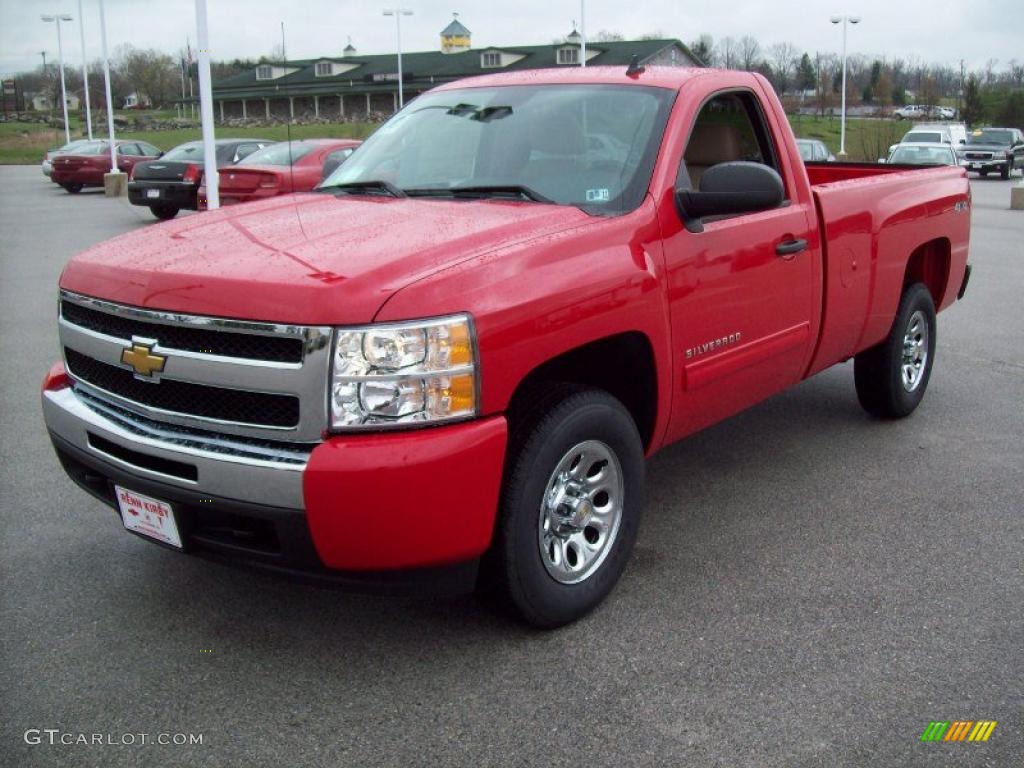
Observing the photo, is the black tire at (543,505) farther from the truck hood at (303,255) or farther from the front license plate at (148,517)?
the front license plate at (148,517)

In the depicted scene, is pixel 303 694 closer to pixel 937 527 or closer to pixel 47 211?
pixel 937 527

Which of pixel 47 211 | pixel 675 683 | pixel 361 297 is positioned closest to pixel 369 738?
pixel 675 683

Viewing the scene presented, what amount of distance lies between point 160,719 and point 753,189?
2698 millimetres

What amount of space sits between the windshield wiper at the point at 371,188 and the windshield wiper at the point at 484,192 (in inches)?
2.4

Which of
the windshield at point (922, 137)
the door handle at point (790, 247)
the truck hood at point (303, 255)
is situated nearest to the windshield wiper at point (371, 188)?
the truck hood at point (303, 255)

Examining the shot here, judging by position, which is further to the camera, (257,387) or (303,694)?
(303,694)

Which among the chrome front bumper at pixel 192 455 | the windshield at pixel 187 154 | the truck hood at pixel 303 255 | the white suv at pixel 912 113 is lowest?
the chrome front bumper at pixel 192 455

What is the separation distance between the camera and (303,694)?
323 centimetres

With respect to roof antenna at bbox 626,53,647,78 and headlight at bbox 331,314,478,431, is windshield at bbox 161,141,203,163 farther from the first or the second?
headlight at bbox 331,314,478,431

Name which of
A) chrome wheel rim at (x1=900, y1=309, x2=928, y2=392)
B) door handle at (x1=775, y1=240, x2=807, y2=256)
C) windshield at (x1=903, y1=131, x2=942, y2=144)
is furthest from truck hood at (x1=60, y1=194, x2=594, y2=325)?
windshield at (x1=903, y1=131, x2=942, y2=144)

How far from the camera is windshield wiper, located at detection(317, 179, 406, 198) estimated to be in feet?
14.4

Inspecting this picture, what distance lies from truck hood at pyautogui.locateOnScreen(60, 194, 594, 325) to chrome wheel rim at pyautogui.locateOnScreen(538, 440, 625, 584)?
2.56 ft

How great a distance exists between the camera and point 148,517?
3.35 metres

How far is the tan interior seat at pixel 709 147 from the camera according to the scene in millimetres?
4574
